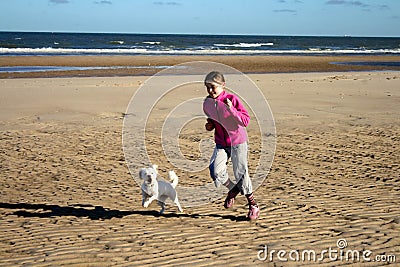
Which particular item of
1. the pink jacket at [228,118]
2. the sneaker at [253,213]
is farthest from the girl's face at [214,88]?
the sneaker at [253,213]

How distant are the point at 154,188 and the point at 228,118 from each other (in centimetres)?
127

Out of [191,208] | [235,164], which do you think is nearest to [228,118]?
[235,164]

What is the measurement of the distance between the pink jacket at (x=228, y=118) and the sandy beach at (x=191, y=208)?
1033 mm

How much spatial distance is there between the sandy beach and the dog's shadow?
0.01 meters

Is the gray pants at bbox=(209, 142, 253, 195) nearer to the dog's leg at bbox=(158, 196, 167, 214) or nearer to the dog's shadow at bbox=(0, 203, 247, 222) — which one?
the dog's shadow at bbox=(0, 203, 247, 222)

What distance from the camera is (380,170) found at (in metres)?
9.00

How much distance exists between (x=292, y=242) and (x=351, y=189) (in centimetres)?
253

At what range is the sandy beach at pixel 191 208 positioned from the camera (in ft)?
17.9

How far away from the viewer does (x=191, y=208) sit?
7023 mm

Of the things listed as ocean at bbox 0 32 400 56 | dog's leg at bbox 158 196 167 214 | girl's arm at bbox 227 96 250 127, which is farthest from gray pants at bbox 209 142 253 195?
ocean at bbox 0 32 400 56

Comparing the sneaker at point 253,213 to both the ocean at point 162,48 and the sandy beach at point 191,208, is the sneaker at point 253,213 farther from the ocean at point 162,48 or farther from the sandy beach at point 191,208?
the ocean at point 162,48

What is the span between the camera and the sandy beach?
544cm

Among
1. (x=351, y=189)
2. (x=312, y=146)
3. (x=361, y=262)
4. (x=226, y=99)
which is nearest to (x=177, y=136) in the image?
(x=312, y=146)

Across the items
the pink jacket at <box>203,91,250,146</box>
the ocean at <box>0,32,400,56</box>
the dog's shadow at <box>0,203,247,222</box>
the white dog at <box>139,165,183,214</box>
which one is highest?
the ocean at <box>0,32,400,56</box>
